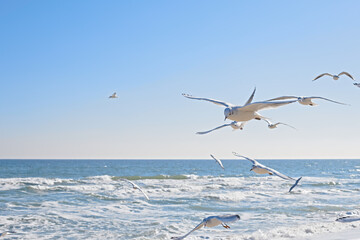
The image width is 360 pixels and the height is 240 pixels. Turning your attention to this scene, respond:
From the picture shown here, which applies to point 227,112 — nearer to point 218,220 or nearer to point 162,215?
point 218,220

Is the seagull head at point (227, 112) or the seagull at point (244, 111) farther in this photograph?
the seagull head at point (227, 112)

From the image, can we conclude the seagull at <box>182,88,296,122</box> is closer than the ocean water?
Yes

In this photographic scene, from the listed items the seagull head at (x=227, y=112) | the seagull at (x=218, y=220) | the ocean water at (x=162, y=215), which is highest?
the seagull head at (x=227, y=112)

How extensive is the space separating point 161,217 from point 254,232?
143 inches

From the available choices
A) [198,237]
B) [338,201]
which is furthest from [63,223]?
[338,201]

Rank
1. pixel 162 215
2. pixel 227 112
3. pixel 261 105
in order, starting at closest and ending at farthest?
pixel 261 105, pixel 227 112, pixel 162 215

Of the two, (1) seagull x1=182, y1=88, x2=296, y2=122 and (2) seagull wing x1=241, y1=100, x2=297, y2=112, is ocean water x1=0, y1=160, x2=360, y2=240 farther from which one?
(2) seagull wing x1=241, y1=100, x2=297, y2=112

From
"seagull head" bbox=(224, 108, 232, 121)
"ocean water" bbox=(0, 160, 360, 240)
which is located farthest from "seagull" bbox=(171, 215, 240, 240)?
"ocean water" bbox=(0, 160, 360, 240)

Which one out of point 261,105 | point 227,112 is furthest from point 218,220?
point 261,105

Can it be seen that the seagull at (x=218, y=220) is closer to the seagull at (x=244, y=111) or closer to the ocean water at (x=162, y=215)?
the seagull at (x=244, y=111)

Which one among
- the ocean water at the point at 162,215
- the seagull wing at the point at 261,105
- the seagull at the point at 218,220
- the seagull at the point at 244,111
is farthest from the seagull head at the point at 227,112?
the ocean water at the point at 162,215

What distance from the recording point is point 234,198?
59.1ft

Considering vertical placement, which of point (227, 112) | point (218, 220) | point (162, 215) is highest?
point (227, 112)

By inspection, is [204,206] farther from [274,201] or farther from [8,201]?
[8,201]
